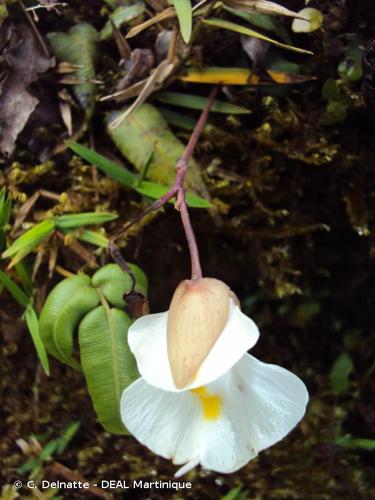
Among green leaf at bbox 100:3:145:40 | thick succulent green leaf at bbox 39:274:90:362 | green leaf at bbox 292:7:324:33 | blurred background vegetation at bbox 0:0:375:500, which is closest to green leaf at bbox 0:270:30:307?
blurred background vegetation at bbox 0:0:375:500

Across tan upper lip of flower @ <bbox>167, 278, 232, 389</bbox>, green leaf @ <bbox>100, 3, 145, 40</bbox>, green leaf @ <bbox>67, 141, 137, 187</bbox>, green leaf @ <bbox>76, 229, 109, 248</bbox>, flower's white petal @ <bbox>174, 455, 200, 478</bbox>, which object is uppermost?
green leaf @ <bbox>100, 3, 145, 40</bbox>

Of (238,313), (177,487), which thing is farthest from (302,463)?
(238,313)

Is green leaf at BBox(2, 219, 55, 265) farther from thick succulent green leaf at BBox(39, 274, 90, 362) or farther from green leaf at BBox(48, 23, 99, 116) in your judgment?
green leaf at BBox(48, 23, 99, 116)

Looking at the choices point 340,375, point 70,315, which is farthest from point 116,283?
point 340,375

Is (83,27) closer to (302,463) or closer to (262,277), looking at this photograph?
(262,277)

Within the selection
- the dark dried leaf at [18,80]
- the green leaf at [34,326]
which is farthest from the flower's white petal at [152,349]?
the dark dried leaf at [18,80]
